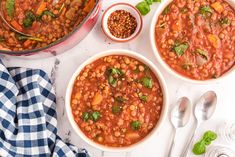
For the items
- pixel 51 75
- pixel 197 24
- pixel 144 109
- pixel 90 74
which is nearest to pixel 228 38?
pixel 197 24

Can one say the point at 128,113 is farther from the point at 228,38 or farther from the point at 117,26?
the point at 228,38

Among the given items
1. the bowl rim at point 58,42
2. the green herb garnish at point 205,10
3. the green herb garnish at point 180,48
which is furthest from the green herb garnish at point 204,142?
the bowl rim at point 58,42

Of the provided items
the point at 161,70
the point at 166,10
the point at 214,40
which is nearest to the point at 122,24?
the point at 166,10

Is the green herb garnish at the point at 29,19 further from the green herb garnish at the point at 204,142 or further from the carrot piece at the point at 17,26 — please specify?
the green herb garnish at the point at 204,142

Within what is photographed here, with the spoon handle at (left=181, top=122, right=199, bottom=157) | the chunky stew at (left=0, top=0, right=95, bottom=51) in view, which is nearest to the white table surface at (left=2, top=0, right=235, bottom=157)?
the spoon handle at (left=181, top=122, right=199, bottom=157)

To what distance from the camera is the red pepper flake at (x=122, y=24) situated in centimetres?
376

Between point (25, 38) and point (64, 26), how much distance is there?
28 cm

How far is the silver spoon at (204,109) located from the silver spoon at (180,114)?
0.22 feet

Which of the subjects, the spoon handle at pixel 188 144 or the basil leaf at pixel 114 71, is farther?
the spoon handle at pixel 188 144

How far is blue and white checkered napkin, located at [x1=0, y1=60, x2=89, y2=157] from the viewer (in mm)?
3643

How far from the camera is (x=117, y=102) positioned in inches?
143

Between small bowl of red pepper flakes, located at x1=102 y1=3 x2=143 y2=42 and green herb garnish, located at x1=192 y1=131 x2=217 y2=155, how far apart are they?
85 cm

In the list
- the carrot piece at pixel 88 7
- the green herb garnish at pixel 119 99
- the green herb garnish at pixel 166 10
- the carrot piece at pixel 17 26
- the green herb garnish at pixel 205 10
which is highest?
the green herb garnish at pixel 205 10

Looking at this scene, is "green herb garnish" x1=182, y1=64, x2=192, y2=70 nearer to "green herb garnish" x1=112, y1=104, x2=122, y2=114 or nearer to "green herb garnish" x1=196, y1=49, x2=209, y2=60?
"green herb garnish" x1=196, y1=49, x2=209, y2=60
